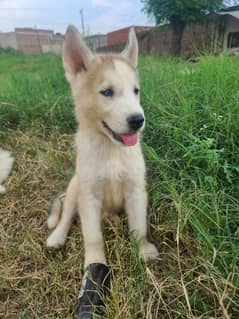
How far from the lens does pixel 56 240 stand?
179 cm

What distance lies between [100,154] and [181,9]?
12264 mm

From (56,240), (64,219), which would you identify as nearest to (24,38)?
(64,219)

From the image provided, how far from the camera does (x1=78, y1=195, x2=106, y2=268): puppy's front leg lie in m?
1.60

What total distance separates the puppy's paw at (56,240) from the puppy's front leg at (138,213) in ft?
1.37

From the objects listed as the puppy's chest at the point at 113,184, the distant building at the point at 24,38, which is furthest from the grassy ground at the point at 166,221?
the distant building at the point at 24,38

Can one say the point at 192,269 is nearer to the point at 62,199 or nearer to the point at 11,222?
the point at 62,199

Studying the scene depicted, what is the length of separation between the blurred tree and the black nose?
11282 mm

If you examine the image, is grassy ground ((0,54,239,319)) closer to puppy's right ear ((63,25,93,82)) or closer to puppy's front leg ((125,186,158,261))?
puppy's front leg ((125,186,158,261))

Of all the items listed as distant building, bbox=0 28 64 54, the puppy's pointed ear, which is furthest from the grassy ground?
distant building, bbox=0 28 64 54

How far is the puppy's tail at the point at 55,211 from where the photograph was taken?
1960 millimetres

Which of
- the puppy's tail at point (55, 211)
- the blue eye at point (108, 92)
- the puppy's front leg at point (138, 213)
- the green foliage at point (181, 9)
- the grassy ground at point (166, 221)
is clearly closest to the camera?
the grassy ground at point (166, 221)

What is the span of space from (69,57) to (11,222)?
115cm

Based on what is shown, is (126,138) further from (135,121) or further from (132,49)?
(132,49)

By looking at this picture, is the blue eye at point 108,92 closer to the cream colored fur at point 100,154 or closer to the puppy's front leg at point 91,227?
the cream colored fur at point 100,154
